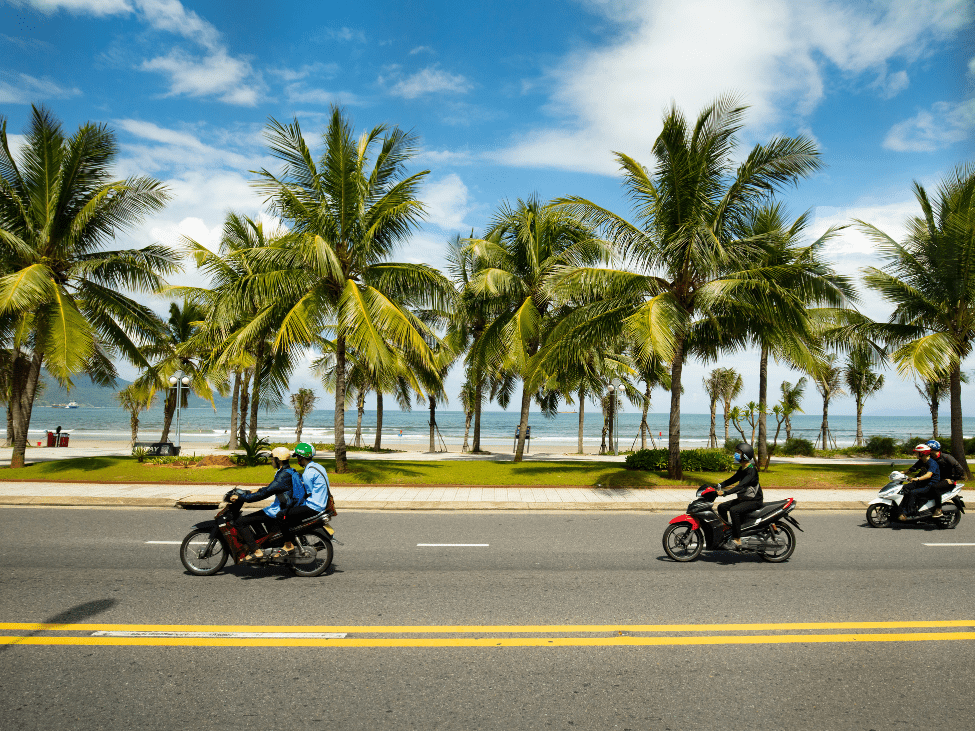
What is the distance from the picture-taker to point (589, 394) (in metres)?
41.0

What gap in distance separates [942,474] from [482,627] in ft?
34.9

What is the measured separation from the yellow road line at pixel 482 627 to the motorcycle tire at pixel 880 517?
6.55 m

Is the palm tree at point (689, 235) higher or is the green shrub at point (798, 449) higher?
the palm tree at point (689, 235)

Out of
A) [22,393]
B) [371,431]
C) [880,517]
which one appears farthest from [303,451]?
[371,431]

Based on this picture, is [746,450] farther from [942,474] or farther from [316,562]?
[942,474]

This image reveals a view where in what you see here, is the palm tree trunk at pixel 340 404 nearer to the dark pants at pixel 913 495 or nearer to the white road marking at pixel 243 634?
the white road marking at pixel 243 634

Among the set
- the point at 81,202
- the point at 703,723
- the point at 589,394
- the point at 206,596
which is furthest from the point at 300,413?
the point at 703,723

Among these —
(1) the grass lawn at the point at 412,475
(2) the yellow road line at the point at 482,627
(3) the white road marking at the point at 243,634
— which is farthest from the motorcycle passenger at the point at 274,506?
(1) the grass lawn at the point at 412,475

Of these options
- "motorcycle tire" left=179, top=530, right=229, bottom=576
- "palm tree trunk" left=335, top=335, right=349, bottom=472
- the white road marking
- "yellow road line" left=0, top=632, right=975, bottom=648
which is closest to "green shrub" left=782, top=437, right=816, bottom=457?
"palm tree trunk" left=335, top=335, right=349, bottom=472

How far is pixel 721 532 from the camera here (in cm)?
847

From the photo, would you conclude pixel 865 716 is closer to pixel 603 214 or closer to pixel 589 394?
pixel 603 214

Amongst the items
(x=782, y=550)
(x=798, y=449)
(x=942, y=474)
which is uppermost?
(x=942, y=474)

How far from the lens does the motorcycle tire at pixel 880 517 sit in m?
11.8

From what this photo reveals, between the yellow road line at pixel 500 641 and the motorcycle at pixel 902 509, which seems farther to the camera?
the motorcycle at pixel 902 509
